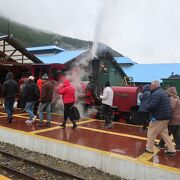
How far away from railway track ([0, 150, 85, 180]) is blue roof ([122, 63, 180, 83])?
24.1 meters

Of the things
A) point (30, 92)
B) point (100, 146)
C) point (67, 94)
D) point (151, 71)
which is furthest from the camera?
point (151, 71)

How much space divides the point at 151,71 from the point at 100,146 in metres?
26.0

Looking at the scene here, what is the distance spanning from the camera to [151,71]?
33312 mm

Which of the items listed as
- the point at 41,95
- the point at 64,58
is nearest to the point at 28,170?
the point at 41,95

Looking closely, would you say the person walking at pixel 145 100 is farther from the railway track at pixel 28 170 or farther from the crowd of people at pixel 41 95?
the railway track at pixel 28 170

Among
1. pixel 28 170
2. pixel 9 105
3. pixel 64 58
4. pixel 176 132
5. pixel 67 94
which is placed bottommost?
pixel 28 170

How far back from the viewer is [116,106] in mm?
13484

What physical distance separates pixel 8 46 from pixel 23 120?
811 cm

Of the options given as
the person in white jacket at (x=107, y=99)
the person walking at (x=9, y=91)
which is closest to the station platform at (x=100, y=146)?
the person in white jacket at (x=107, y=99)

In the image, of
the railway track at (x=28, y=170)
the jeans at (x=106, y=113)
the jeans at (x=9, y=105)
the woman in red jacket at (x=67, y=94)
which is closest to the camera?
the railway track at (x=28, y=170)

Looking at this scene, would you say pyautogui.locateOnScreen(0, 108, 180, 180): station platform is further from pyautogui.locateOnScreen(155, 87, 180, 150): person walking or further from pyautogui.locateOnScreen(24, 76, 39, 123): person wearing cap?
pyautogui.locateOnScreen(24, 76, 39, 123): person wearing cap

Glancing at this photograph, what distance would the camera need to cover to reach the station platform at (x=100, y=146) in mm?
6821

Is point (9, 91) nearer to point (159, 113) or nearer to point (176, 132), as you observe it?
point (159, 113)

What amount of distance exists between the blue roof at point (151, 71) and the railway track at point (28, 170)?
24.1 meters
